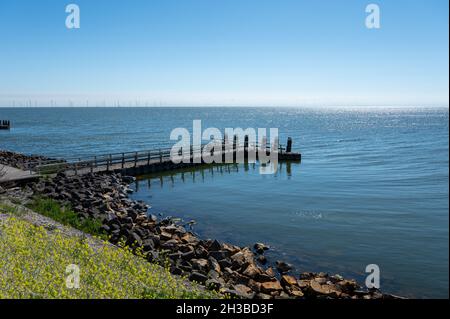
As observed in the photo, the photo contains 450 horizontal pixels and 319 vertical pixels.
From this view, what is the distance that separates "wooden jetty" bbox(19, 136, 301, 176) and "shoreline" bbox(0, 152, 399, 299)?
5.99 m

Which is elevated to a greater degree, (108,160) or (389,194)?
(108,160)

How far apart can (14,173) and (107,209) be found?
9272 mm

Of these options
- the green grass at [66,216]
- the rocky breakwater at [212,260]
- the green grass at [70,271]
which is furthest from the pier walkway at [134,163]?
the green grass at [70,271]

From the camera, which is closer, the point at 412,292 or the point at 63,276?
the point at 63,276

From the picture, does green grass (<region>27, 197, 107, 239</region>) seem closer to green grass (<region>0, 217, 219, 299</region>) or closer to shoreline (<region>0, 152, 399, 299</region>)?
shoreline (<region>0, 152, 399, 299</region>)

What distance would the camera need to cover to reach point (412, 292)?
37.9ft

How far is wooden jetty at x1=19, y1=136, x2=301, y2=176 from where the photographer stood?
25.1 meters

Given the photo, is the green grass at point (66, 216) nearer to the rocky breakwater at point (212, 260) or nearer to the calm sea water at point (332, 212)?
the rocky breakwater at point (212, 260)

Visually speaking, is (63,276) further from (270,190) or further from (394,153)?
(394,153)

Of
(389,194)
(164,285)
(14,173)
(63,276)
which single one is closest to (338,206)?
(389,194)

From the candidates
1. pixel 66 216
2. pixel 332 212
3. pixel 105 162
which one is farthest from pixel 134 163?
pixel 332 212

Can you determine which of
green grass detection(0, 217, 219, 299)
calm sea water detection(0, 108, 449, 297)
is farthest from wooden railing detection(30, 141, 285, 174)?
green grass detection(0, 217, 219, 299)

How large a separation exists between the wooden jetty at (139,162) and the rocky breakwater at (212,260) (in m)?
6.83

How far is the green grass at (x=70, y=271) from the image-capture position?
26.3 feet
